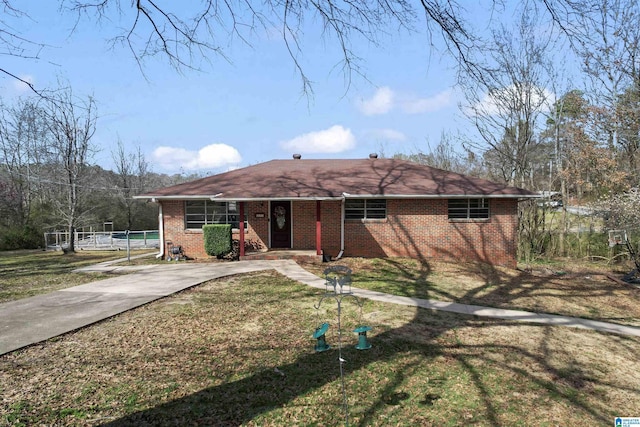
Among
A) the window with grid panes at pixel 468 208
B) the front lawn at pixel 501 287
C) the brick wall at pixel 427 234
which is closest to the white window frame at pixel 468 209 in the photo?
the window with grid panes at pixel 468 208

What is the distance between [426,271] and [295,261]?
4.35 metres

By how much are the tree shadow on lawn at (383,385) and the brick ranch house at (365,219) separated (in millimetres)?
8199

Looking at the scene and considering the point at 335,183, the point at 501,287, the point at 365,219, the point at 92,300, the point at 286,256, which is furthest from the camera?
the point at 335,183

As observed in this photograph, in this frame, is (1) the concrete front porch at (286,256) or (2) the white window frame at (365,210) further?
(2) the white window frame at (365,210)

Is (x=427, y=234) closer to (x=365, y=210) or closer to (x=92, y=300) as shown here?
(x=365, y=210)

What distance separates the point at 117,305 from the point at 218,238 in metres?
6.10

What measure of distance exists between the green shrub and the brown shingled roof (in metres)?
1.11

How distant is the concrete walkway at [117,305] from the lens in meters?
6.11

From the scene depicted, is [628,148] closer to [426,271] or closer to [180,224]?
[426,271]

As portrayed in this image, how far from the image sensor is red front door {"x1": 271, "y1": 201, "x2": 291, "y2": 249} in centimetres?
1479

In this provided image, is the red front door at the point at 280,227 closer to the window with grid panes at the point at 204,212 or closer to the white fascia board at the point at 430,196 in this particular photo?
the window with grid panes at the point at 204,212

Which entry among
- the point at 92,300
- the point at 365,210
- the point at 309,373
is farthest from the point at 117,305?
the point at 365,210

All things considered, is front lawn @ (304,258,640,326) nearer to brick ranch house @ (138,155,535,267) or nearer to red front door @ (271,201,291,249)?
brick ranch house @ (138,155,535,267)

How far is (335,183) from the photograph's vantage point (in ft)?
49.9
